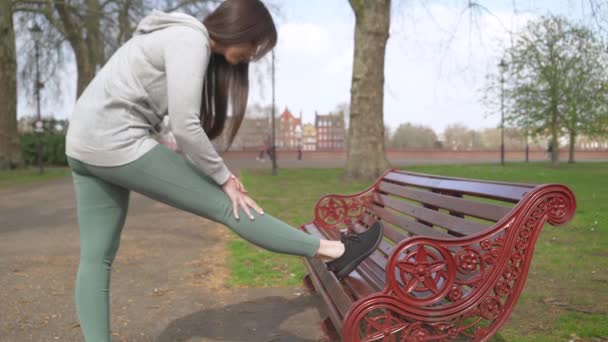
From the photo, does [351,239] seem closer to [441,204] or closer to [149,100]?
[441,204]

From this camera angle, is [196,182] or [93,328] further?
[93,328]

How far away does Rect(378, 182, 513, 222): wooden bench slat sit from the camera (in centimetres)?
248

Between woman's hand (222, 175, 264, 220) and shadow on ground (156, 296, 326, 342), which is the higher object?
woman's hand (222, 175, 264, 220)

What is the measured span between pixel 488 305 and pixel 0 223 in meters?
8.05

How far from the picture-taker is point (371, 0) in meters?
14.5

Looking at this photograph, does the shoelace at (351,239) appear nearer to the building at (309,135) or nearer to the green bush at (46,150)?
the green bush at (46,150)

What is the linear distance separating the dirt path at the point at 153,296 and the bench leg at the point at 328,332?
74 mm

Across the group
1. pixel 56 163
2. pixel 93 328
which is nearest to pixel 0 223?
pixel 93 328

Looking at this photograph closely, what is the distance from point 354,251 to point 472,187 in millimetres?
832

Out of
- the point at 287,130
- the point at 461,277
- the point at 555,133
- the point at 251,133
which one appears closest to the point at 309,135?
the point at 287,130

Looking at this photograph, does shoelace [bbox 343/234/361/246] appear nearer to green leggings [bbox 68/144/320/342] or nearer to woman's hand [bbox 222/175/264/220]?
green leggings [bbox 68/144/320/342]

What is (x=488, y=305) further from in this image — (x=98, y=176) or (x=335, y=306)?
(x=98, y=176)

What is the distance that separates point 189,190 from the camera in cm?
216

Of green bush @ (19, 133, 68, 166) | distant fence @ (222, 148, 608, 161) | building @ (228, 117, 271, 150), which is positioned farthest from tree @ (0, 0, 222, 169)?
building @ (228, 117, 271, 150)
